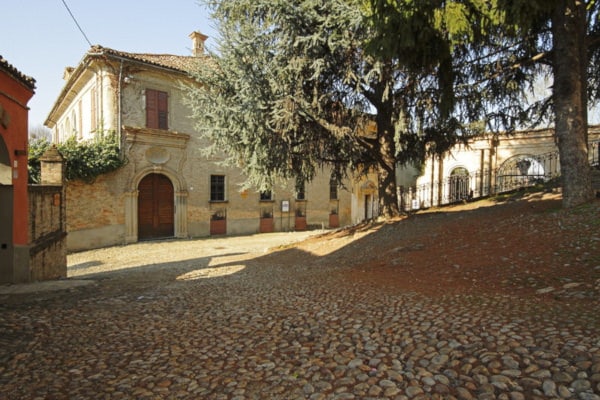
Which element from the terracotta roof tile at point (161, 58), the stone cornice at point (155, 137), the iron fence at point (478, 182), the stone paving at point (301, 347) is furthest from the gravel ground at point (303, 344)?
the iron fence at point (478, 182)

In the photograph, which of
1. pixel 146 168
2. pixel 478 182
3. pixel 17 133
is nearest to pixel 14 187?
pixel 17 133

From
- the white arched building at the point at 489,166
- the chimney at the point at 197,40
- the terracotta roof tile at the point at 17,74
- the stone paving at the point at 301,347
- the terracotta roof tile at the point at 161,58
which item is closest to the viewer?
the stone paving at the point at 301,347

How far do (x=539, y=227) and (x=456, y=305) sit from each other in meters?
4.04

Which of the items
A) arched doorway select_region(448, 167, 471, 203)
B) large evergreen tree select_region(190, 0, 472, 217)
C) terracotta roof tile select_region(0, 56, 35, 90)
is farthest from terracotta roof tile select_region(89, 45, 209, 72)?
arched doorway select_region(448, 167, 471, 203)

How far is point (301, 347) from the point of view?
11.3ft

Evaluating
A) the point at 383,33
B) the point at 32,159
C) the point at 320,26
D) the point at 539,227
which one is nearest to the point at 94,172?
the point at 32,159

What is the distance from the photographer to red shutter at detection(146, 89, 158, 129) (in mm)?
17172

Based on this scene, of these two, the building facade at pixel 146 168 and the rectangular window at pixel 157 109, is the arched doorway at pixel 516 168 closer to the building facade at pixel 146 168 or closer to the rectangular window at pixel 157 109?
the building facade at pixel 146 168

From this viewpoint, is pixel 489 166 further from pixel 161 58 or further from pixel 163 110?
pixel 161 58

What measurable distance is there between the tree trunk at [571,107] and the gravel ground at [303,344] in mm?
3179

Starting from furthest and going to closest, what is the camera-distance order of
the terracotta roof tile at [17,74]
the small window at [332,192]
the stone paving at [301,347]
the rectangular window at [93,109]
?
1. the small window at [332,192]
2. the rectangular window at [93,109]
3. the terracotta roof tile at [17,74]
4. the stone paving at [301,347]

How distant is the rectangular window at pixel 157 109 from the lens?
56.5ft

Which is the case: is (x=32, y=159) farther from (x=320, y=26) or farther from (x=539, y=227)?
(x=539, y=227)

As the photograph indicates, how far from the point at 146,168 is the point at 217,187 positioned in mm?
4180
